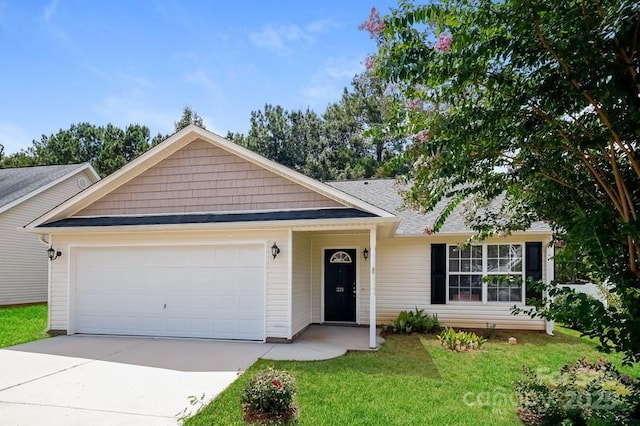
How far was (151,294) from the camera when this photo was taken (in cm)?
959

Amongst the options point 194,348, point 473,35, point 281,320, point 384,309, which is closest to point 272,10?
point 473,35

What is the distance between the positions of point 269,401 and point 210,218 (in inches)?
217

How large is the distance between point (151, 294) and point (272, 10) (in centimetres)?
683

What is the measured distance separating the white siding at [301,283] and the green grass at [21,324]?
600 cm

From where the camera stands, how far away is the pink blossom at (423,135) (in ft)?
11.4

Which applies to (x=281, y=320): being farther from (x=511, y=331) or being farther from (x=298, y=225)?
(x=511, y=331)

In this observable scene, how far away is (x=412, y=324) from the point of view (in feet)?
33.9

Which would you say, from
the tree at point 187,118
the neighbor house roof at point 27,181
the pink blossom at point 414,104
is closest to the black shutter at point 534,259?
the pink blossom at point 414,104

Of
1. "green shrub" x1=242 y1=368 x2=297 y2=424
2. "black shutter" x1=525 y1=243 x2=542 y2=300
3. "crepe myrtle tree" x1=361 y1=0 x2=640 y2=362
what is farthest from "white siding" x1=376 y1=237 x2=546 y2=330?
"crepe myrtle tree" x1=361 y1=0 x2=640 y2=362

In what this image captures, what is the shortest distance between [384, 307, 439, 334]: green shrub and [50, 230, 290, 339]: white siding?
316cm

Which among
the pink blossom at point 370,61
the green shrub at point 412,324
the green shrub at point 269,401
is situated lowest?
the green shrub at point 412,324

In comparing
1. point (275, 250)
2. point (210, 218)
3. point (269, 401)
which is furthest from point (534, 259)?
point (269, 401)

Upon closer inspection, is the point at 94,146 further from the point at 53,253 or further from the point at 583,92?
the point at 583,92

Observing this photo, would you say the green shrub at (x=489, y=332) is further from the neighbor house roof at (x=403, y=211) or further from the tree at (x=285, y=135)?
A: the tree at (x=285, y=135)
